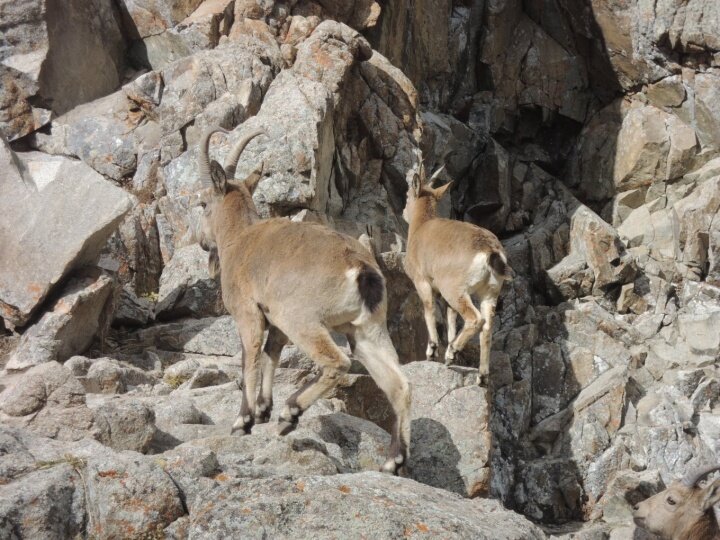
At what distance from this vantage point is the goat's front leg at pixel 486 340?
11.7m

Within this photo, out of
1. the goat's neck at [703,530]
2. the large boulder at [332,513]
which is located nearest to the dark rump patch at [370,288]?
the large boulder at [332,513]

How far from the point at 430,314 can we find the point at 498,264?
4.56 ft

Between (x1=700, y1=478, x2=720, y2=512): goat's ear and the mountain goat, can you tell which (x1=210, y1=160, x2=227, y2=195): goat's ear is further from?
(x1=700, y1=478, x2=720, y2=512): goat's ear

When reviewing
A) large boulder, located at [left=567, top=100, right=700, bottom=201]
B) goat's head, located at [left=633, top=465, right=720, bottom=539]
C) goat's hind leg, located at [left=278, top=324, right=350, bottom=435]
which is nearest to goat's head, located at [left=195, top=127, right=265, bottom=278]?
goat's hind leg, located at [left=278, top=324, right=350, bottom=435]

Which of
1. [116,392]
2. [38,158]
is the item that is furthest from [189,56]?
[116,392]

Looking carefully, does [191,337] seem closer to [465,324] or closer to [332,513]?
[465,324]

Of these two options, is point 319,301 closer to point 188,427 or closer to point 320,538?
point 188,427

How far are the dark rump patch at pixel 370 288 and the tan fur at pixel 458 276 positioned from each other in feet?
13.5

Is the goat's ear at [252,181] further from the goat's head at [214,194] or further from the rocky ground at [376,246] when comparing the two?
the rocky ground at [376,246]

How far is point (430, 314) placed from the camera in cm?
1327

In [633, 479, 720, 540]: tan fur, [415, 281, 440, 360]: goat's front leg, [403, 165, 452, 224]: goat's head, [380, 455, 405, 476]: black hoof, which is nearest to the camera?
[380, 455, 405, 476]: black hoof

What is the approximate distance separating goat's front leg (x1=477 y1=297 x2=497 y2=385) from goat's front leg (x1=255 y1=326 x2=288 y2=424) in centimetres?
363

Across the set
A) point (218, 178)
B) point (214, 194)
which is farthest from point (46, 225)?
point (218, 178)

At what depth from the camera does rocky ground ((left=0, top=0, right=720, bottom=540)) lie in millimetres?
6305
